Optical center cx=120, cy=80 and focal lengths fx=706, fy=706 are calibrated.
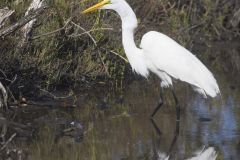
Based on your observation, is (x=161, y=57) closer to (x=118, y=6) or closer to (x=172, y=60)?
(x=172, y=60)

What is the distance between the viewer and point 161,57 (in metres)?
8.88

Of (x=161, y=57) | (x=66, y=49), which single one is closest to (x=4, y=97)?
(x=161, y=57)

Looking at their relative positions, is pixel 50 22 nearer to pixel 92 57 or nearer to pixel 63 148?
pixel 92 57

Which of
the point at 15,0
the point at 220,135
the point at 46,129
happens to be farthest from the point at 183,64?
the point at 15,0

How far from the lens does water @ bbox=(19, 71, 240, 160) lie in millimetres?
7223

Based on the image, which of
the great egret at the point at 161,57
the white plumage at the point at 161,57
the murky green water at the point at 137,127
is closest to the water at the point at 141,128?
the murky green water at the point at 137,127

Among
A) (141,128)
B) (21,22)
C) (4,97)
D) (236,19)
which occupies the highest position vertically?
(21,22)

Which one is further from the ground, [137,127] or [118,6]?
[118,6]

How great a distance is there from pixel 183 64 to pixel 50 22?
2.28 m

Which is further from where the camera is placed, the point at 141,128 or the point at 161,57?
the point at 161,57

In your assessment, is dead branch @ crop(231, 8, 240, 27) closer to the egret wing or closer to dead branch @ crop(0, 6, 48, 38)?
the egret wing

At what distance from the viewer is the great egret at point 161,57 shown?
868cm

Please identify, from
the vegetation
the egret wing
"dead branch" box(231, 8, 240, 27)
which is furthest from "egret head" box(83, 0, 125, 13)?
"dead branch" box(231, 8, 240, 27)

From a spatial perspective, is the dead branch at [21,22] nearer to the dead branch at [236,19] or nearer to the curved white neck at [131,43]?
the curved white neck at [131,43]
